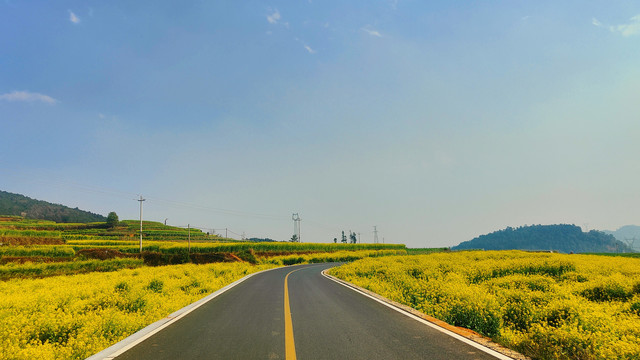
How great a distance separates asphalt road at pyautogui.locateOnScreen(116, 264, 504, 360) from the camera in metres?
6.12

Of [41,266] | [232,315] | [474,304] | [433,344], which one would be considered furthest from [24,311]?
[41,266]

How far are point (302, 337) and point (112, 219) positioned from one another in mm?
141761

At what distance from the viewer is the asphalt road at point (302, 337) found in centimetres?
612

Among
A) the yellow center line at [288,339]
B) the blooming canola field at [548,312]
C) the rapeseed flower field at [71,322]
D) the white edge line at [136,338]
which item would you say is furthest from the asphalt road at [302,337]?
the blooming canola field at [548,312]

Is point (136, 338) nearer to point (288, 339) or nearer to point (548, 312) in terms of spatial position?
point (288, 339)

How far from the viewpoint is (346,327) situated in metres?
8.31

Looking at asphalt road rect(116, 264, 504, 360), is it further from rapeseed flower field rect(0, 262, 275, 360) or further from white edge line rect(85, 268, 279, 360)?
rapeseed flower field rect(0, 262, 275, 360)

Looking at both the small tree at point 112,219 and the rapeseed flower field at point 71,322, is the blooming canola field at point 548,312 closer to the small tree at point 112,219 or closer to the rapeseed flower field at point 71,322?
the rapeseed flower field at point 71,322

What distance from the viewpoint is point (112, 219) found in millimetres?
125938

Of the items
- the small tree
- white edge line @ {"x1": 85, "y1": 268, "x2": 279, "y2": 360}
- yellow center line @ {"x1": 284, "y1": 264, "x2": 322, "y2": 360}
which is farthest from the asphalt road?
the small tree

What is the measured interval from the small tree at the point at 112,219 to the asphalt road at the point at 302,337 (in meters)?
135

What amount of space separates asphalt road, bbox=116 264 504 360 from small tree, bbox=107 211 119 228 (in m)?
135

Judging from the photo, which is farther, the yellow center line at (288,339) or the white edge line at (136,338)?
the white edge line at (136,338)

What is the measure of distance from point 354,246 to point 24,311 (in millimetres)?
100129
